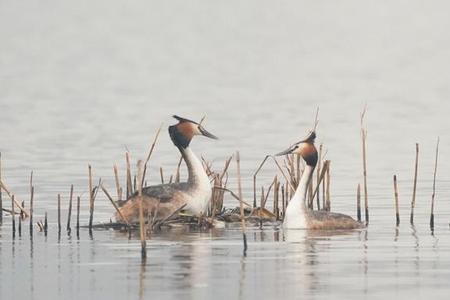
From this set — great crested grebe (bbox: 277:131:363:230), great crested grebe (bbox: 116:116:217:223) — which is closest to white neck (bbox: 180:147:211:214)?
great crested grebe (bbox: 116:116:217:223)

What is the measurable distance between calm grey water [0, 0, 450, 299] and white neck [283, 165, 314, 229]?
335 millimetres

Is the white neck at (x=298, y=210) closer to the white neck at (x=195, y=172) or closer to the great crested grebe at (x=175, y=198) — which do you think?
the great crested grebe at (x=175, y=198)

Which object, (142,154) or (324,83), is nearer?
(142,154)

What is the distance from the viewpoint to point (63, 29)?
481ft

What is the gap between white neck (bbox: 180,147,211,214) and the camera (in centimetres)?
2493

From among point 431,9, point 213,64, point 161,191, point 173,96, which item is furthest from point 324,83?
point 431,9

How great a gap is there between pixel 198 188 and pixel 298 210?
4.55ft

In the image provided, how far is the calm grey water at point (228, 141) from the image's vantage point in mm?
19391

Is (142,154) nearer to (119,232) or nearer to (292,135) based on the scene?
(292,135)

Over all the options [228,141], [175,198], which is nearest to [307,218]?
[175,198]

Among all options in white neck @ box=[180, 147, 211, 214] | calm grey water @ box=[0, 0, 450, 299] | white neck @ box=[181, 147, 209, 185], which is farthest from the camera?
white neck @ box=[181, 147, 209, 185]

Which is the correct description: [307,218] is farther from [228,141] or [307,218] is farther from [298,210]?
[228,141]

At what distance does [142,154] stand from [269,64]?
218 feet

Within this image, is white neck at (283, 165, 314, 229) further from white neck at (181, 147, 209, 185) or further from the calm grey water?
white neck at (181, 147, 209, 185)
